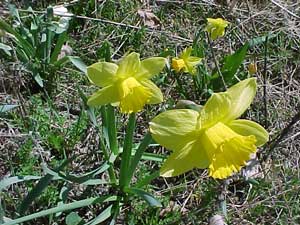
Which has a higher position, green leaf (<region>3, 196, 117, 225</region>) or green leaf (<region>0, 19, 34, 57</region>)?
green leaf (<region>0, 19, 34, 57</region>)

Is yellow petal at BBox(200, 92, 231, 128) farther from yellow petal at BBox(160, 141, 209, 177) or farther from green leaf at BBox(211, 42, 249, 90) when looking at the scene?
green leaf at BBox(211, 42, 249, 90)

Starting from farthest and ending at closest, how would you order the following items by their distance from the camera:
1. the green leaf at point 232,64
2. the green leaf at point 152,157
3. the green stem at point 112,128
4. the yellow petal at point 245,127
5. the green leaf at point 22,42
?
the green leaf at point 232,64 → the green leaf at point 22,42 → the green leaf at point 152,157 → the green stem at point 112,128 → the yellow petal at point 245,127

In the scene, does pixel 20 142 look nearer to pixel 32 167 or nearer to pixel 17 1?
pixel 32 167

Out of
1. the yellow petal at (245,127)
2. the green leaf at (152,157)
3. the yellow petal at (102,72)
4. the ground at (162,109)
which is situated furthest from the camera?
the ground at (162,109)

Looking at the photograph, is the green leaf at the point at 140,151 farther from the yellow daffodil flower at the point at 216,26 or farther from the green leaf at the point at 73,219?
the yellow daffodil flower at the point at 216,26

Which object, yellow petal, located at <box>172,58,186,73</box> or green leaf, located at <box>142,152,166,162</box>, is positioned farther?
A: yellow petal, located at <box>172,58,186,73</box>

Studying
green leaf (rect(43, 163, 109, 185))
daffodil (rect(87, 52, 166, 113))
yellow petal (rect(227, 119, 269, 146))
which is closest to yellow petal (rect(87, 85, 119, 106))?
daffodil (rect(87, 52, 166, 113))

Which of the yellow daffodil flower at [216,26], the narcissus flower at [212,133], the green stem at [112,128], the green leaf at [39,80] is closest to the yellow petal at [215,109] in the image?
the narcissus flower at [212,133]

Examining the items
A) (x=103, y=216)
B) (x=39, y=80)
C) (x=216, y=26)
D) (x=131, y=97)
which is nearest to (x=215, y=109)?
(x=131, y=97)
